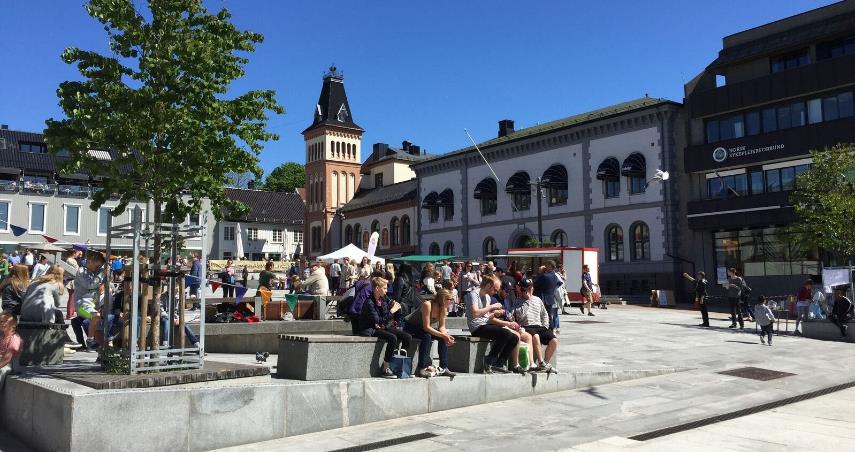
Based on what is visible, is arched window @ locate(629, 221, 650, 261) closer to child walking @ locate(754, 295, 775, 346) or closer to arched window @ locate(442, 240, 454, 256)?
arched window @ locate(442, 240, 454, 256)

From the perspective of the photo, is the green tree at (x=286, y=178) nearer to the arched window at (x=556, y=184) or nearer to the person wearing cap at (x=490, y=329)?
the arched window at (x=556, y=184)

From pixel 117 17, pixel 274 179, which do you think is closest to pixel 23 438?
pixel 117 17

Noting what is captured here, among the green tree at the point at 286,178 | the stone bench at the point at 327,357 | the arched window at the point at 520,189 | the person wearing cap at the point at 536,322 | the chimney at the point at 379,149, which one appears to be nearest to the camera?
the stone bench at the point at 327,357

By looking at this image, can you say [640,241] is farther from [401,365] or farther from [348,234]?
[348,234]

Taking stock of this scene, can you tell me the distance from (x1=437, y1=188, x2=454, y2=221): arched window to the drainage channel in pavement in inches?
1642

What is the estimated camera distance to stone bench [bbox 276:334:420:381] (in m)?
8.98

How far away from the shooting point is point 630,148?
40062 mm

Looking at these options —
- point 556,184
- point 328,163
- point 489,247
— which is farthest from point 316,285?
point 328,163

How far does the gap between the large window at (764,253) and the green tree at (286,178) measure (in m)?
68.9

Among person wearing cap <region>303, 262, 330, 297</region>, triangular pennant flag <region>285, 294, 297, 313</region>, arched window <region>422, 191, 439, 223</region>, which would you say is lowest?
triangular pennant flag <region>285, 294, 297, 313</region>

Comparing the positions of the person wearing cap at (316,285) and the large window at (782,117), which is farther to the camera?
the large window at (782,117)

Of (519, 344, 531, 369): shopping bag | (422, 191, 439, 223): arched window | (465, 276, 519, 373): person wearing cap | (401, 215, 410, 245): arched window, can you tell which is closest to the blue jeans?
(465, 276, 519, 373): person wearing cap

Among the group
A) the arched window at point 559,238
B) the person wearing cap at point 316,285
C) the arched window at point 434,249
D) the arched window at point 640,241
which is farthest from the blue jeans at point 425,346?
the arched window at point 434,249

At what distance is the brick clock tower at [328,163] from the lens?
72.9 metres
